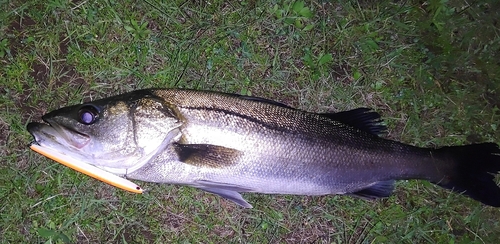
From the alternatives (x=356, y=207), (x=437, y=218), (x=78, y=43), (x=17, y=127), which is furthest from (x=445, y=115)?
(x=17, y=127)

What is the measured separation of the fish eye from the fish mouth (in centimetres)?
9

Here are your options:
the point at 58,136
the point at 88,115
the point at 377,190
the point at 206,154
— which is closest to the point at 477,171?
the point at 377,190

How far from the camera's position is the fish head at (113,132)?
2738 mm

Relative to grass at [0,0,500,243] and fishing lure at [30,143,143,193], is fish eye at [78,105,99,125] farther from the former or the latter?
grass at [0,0,500,243]

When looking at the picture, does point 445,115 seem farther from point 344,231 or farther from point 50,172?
point 50,172

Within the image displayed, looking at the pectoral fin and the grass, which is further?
the grass

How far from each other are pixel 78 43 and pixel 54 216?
1.40 metres

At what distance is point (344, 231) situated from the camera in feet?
11.7

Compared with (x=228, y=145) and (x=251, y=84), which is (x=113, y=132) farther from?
(x=251, y=84)

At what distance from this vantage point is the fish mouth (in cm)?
272

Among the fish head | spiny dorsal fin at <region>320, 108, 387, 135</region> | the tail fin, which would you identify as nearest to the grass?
the tail fin

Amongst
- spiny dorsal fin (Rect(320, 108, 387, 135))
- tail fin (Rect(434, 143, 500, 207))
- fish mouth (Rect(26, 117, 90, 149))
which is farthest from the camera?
tail fin (Rect(434, 143, 500, 207))

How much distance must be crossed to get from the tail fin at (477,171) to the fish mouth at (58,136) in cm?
261

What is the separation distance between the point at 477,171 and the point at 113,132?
8.97 feet
